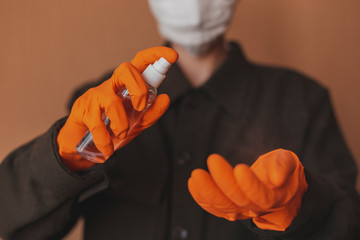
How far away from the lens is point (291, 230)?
43 centimetres

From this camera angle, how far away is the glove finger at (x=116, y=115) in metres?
0.40

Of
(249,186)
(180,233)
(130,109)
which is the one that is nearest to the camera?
(249,186)

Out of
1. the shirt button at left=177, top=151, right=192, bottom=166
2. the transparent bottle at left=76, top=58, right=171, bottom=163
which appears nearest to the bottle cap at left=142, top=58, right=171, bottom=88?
the transparent bottle at left=76, top=58, right=171, bottom=163

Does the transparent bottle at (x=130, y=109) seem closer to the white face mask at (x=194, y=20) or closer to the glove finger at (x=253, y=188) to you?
the glove finger at (x=253, y=188)

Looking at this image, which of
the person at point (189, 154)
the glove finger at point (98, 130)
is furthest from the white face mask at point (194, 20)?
the glove finger at point (98, 130)

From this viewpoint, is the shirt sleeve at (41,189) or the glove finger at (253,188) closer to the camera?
the glove finger at (253,188)

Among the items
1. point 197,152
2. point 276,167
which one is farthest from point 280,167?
point 197,152

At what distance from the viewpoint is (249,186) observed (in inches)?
13.6

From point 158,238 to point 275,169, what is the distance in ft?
1.17

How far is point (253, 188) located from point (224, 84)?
1.26 feet

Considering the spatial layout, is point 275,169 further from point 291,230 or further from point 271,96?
point 271,96

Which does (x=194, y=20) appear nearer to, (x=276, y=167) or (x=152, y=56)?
(x=152, y=56)

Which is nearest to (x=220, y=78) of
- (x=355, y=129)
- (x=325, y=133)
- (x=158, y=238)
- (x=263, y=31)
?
(x=325, y=133)

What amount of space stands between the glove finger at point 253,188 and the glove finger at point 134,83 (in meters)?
0.14
